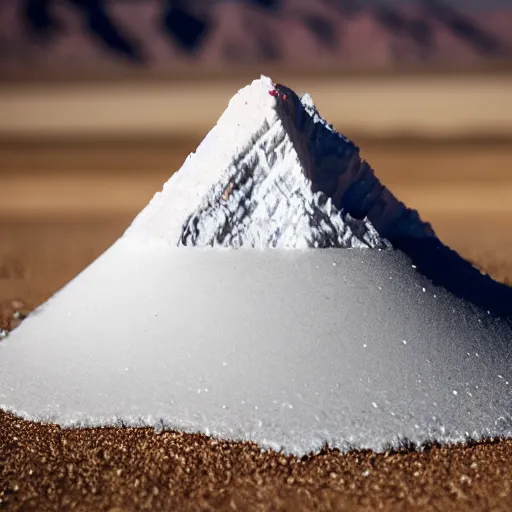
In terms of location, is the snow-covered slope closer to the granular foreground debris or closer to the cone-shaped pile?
the cone-shaped pile

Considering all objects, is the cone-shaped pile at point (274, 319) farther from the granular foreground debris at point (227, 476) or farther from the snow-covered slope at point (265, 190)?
the granular foreground debris at point (227, 476)

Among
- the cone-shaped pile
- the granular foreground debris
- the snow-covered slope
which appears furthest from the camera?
the snow-covered slope

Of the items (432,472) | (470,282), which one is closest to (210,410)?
(432,472)

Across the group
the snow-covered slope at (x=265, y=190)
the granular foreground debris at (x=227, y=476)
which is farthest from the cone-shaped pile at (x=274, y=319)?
the granular foreground debris at (x=227, y=476)

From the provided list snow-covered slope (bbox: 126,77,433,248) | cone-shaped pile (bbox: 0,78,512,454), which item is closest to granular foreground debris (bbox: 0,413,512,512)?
cone-shaped pile (bbox: 0,78,512,454)

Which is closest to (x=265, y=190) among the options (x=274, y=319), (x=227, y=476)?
(x=274, y=319)

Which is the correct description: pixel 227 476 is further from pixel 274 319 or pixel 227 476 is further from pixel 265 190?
pixel 265 190
